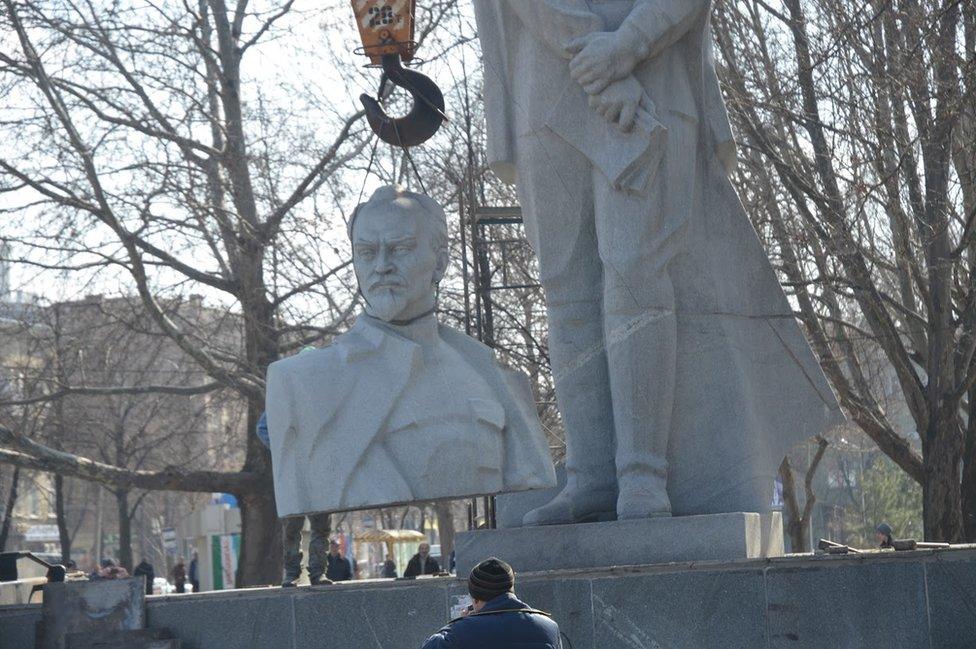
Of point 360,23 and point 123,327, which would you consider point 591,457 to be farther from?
point 123,327

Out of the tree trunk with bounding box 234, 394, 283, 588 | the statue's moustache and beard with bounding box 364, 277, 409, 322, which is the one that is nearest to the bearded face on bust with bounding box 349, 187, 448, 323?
the statue's moustache and beard with bounding box 364, 277, 409, 322

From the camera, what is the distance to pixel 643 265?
6387 millimetres

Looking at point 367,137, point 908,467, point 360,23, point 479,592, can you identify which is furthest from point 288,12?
point 479,592

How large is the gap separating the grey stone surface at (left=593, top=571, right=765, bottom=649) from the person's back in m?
1.45

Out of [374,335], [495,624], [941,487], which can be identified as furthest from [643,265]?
[941,487]

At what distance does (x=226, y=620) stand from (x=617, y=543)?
172 centimetres

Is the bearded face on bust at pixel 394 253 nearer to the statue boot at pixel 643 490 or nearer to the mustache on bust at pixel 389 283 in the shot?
the mustache on bust at pixel 389 283

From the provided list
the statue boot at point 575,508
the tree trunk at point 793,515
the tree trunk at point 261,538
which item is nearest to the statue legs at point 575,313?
the statue boot at point 575,508

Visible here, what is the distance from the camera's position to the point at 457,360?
672 centimetres

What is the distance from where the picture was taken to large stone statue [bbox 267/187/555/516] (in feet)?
21.2

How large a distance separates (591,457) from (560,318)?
1.96 feet

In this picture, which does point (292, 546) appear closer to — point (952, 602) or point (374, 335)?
point (374, 335)

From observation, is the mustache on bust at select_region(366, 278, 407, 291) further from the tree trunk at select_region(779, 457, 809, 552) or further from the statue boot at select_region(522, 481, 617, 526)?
the tree trunk at select_region(779, 457, 809, 552)

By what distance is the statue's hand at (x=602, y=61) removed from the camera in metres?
6.30
